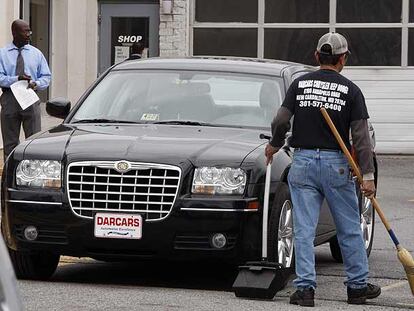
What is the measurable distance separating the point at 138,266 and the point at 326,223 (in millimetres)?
1501

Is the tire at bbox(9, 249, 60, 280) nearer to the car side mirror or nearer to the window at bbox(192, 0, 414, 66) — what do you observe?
the car side mirror

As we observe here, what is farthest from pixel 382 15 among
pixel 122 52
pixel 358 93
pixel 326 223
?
pixel 358 93

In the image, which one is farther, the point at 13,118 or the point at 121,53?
the point at 121,53

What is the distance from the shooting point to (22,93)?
13180 mm

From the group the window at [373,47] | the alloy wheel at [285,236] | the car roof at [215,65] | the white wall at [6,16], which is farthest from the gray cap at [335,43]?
the window at [373,47]

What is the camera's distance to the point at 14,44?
13.5 meters

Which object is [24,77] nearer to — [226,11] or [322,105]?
[322,105]

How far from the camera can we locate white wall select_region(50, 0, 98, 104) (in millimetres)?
21672

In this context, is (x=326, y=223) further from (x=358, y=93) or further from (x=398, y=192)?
(x=398, y=192)

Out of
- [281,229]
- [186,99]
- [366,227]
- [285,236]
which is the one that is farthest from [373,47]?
[281,229]

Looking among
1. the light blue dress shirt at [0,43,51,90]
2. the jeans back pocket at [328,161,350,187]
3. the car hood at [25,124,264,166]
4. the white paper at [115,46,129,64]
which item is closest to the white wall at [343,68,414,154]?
the white paper at [115,46,129,64]

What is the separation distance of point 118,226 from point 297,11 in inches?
571

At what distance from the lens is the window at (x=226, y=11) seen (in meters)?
22.2

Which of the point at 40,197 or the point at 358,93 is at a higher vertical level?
the point at 358,93
